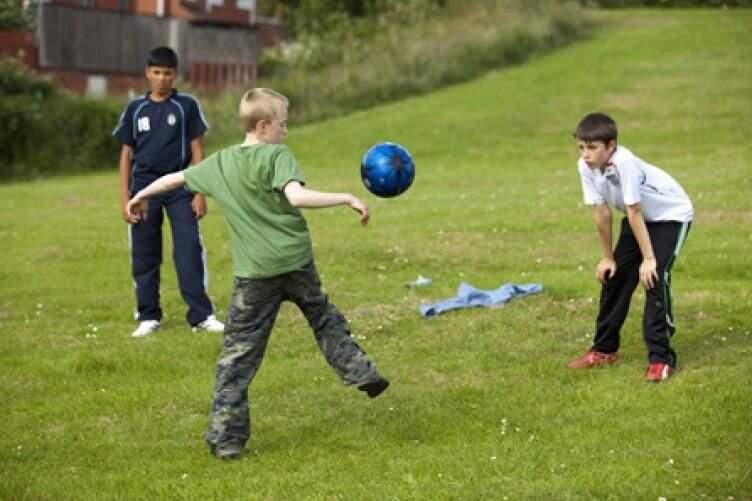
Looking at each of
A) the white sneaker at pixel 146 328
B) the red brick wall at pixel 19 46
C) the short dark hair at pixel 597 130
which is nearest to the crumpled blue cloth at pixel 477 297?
the white sneaker at pixel 146 328

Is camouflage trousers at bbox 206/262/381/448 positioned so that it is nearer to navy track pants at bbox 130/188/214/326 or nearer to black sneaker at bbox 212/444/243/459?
black sneaker at bbox 212/444/243/459

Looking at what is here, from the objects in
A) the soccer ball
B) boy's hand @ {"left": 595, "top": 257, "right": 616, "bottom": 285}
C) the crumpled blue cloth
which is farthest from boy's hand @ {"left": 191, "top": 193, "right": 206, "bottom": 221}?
boy's hand @ {"left": 595, "top": 257, "right": 616, "bottom": 285}

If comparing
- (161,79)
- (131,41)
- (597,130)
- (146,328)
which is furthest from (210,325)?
(131,41)

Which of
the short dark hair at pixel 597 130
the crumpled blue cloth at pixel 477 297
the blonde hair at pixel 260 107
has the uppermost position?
the blonde hair at pixel 260 107

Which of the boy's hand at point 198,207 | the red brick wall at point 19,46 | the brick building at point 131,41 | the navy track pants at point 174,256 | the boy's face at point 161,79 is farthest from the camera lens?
the brick building at point 131,41

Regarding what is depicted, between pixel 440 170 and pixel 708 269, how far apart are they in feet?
49.0

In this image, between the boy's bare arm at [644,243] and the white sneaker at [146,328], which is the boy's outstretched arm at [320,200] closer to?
the boy's bare arm at [644,243]

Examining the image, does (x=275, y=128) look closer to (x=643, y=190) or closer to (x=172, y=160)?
(x=643, y=190)

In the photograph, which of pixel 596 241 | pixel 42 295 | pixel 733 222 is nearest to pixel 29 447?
pixel 42 295

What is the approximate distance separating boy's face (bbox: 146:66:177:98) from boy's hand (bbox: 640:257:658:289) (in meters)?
4.91

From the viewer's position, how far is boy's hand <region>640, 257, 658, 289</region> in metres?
9.22

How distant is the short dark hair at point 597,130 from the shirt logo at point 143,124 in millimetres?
4558

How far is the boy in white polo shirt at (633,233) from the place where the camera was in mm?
9195

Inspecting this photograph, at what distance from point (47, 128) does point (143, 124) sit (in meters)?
24.6
